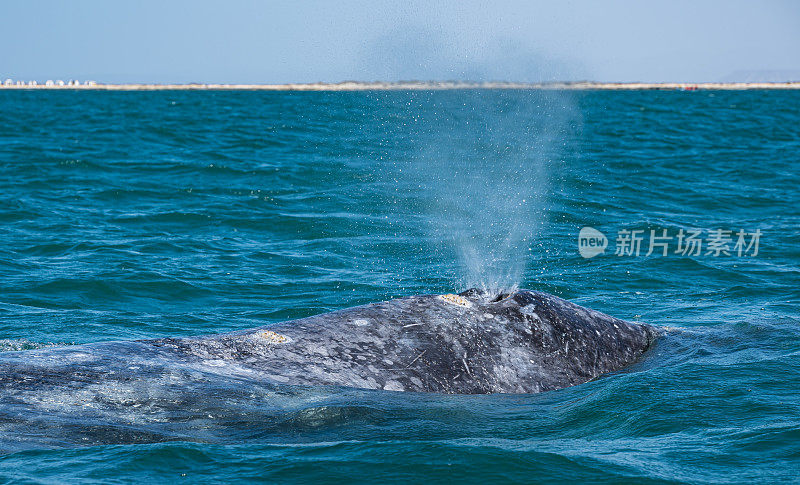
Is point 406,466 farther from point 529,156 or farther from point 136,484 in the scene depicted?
point 529,156

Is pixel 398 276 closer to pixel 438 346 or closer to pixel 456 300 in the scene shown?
pixel 456 300

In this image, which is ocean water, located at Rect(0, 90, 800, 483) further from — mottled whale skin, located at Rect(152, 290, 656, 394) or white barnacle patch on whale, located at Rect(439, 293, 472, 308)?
white barnacle patch on whale, located at Rect(439, 293, 472, 308)

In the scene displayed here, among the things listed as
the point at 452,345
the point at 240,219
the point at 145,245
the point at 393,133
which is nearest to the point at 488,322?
the point at 452,345

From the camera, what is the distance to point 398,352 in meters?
6.41

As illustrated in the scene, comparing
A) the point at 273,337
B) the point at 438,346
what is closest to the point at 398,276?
the point at 438,346

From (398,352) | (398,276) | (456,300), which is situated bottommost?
(398,352)

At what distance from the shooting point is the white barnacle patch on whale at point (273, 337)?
6375 millimetres

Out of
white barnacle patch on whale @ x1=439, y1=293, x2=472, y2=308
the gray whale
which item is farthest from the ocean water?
white barnacle patch on whale @ x1=439, y1=293, x2=472, y2=308

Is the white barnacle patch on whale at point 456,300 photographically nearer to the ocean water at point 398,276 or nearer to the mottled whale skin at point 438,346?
the mottled whale skin at point 438,346

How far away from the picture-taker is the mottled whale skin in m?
6.20

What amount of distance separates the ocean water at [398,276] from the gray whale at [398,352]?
0.21 m

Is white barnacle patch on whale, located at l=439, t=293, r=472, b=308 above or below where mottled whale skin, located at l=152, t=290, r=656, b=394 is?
above

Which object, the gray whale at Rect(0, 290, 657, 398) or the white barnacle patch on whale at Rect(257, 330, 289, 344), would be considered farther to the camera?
the white barnacle patch on whale at Rect(257, 330, 289, 344)

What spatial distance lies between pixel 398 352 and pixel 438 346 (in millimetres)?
310
